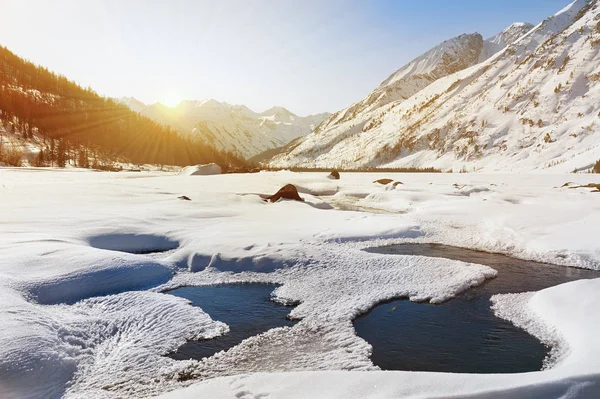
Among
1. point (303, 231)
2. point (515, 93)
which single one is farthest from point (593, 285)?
point (515, 93)

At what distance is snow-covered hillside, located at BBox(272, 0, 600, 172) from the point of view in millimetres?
74188

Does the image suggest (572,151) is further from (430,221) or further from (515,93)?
(430,221)

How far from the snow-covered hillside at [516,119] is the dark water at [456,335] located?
58467 millimetres

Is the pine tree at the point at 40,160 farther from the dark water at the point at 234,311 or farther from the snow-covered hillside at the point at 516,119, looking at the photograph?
the snow-covered hillside at the point at 516,119

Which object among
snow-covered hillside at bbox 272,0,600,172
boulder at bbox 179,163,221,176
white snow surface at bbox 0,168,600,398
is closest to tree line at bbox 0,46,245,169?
boulder at bbox 179,163,221,176

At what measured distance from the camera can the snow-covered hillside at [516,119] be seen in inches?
2921

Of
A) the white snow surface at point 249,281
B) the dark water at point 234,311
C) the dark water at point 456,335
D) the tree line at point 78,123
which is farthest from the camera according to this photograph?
the tree line at point 78,123

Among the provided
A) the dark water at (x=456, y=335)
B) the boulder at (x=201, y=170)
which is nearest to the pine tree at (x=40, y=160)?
the boulder at (x=201, y=170)

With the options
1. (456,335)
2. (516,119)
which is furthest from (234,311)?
(516,119)

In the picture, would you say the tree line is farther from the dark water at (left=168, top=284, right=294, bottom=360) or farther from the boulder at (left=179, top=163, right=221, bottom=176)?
the dark water at (left=168, top=284, right=294, bottom=360)

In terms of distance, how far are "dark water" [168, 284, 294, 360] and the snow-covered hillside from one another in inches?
2441

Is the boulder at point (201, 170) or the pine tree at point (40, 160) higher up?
the pine tree at point (40, 160)

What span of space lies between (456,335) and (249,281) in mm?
5565

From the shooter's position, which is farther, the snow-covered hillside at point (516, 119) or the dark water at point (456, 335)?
the snow-covered hillside at point (516, 119)
